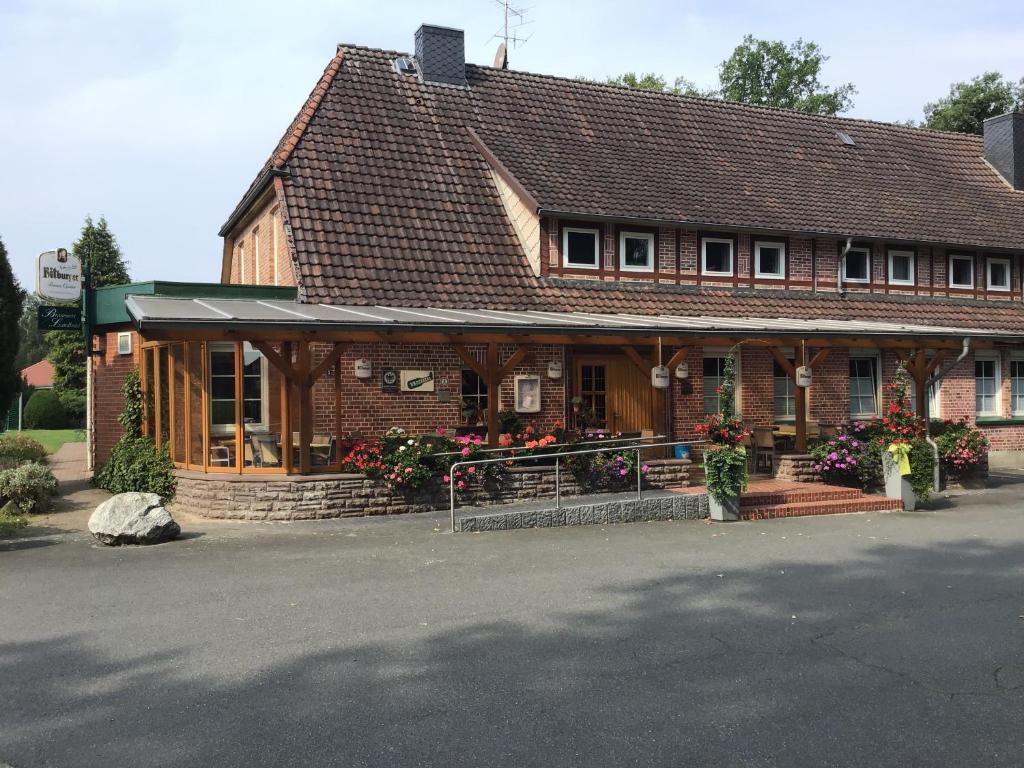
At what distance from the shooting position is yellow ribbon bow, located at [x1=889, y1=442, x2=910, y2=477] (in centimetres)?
1384

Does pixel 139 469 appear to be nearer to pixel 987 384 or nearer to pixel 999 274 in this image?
pixel 987 384

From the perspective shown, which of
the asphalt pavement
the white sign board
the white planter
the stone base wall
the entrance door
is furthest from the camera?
the entrance door

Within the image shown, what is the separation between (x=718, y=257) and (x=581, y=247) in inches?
123

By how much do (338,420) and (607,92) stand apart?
1173cm

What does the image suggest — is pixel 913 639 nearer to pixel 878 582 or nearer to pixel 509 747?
pixel 878 582

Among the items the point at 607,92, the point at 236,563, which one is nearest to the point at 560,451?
the point at 236,563

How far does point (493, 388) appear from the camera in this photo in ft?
44.5

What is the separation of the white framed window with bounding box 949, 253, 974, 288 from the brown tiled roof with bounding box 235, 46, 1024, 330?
537mm

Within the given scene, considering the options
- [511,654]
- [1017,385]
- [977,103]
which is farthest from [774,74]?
[511,654]

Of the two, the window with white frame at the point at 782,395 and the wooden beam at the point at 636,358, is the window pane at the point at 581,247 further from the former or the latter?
the window with white frame at the point at 782,395

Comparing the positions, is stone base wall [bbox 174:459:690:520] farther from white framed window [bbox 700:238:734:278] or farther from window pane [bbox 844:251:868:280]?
window pane [bbox 844:251:868:280]

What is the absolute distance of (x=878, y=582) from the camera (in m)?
8.61

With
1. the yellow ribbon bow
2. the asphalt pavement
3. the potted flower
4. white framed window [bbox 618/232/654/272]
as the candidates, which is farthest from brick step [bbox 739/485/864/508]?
white framed window [bbox 618/232/654/272]

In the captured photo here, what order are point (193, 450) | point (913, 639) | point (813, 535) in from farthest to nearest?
point (193, 450) → point (813, 535) → point (913, 639)
